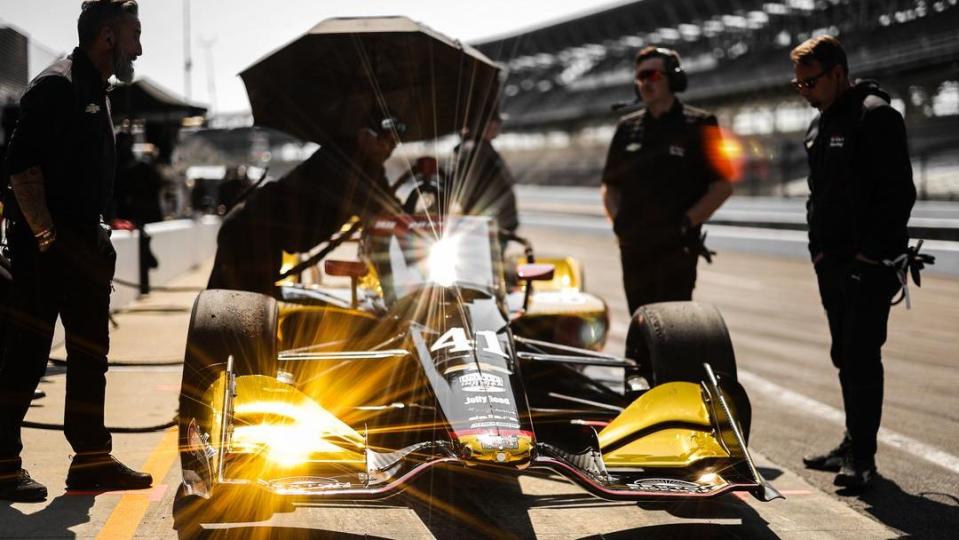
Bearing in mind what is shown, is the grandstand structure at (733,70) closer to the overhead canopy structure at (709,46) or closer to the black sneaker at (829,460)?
the overhead canopy structure at (709,46)

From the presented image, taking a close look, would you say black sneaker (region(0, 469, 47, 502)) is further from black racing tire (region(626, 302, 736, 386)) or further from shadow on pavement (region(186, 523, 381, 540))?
black racing tire (region(626, 302, 736, 386))

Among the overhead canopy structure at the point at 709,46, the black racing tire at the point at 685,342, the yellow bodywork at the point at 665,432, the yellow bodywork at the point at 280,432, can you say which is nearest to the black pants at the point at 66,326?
the yellow bodywork at the point at 280,432

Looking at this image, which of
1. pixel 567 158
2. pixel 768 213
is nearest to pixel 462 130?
pixel 768 213

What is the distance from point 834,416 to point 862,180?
2062mm

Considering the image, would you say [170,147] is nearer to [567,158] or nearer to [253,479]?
[253,479]

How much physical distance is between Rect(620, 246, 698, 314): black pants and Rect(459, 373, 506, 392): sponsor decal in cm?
176

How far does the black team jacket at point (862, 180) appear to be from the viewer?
497 centimetres

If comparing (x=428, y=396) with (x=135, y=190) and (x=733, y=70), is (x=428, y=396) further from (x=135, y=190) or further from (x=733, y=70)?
(x=733, y=70)

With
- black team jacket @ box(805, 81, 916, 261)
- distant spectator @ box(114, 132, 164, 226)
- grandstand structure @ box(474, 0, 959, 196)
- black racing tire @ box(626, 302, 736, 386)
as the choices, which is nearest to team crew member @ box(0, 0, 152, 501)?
black racing tire @ box(626, 302, 736, 386)

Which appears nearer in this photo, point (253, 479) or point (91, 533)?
point (253, 479)

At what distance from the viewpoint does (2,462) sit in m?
4.31

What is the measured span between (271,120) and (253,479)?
469 cm

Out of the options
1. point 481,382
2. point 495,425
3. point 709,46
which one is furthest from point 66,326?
point 709,46

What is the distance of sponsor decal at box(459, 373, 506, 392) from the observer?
167 inches
